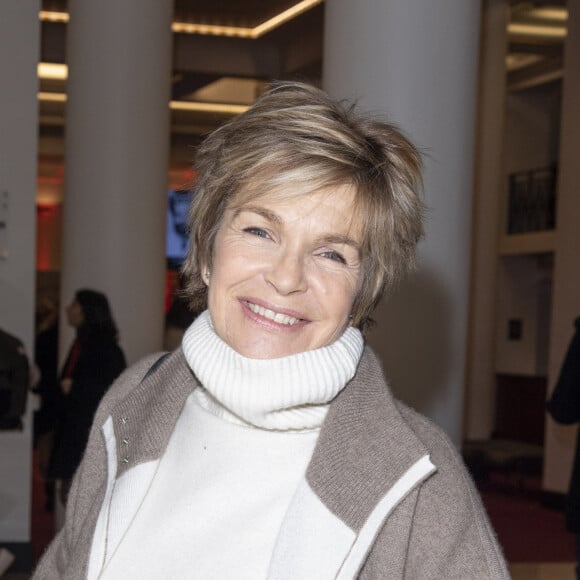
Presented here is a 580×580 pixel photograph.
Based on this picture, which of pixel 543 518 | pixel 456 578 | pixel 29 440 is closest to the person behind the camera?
pixel 456 578

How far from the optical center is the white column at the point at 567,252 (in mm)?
10383

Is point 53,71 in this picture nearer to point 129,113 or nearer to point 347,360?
point 129,113

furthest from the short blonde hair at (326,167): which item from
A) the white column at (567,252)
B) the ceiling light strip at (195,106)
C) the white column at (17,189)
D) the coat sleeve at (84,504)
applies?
the ceiling light strip at (195,106)

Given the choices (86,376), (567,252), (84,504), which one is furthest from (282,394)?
(567,252)

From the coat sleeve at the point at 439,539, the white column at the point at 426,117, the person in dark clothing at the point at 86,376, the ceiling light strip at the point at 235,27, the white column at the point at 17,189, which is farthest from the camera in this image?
the ceiling light strip at the point at 235,27

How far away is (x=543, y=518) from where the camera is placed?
406 inches

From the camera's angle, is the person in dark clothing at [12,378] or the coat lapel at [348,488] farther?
the person in dark clothing at [12,378]

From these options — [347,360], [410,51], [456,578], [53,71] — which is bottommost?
[456,578]

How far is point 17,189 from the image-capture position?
6934 mm

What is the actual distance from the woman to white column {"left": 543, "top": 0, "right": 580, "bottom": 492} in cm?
862

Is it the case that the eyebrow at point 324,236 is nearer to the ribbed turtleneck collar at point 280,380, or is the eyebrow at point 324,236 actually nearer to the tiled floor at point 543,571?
the ribbed turtleneck collar at point 280,380

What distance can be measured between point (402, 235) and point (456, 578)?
24.0 inches

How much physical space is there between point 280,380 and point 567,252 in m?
9.08

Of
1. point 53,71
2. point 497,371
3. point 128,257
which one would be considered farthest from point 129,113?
point 497,371
